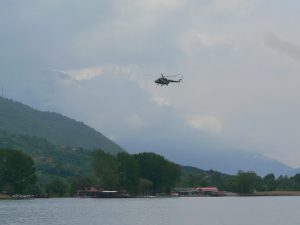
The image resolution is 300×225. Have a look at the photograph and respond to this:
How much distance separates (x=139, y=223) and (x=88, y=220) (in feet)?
33.6

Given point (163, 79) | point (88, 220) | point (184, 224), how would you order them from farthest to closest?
point (163, 79) → point (88, 220) → point (184, 224)

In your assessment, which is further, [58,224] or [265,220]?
[265,220]

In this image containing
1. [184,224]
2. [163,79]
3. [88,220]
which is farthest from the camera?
[163,79]

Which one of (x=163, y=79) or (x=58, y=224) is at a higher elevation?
(x=163, y=79)

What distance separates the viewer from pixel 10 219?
10619 centimetres

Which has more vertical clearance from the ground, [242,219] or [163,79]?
[163,79]

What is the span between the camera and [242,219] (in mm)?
108562

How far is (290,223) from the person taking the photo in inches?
3932

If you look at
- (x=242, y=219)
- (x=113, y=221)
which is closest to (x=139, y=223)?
(x=113, y=221)

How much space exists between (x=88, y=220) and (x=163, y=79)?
2432 centimetres

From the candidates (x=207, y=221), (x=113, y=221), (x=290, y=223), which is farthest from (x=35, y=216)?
(x=290, y=223)

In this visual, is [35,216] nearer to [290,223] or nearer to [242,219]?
[242,219]

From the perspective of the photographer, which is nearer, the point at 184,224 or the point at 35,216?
the point at 184,224

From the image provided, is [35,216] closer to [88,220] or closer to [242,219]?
[88,220]
